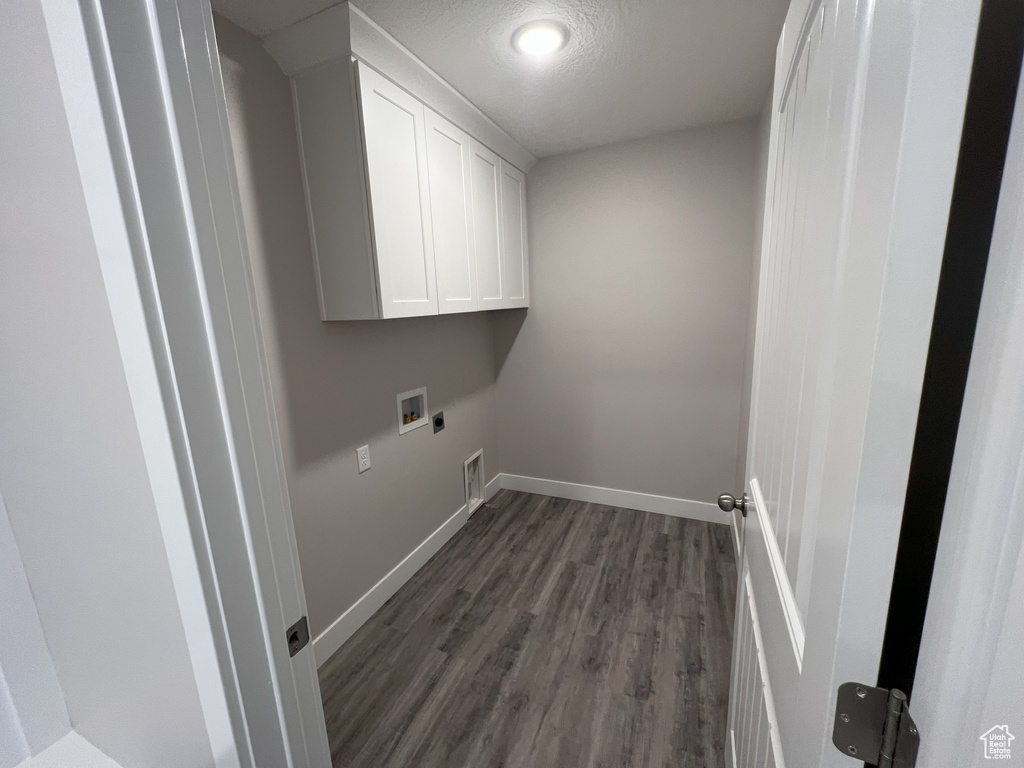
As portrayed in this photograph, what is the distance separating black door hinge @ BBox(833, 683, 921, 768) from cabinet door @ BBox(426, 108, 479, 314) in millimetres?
1743

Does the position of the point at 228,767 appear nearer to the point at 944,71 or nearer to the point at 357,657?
the point at 944,71

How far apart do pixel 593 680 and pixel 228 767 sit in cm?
134

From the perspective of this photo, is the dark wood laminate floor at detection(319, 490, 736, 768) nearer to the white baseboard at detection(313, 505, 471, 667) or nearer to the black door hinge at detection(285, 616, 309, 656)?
the white baseboard at detection(313, 505, 471, 667)

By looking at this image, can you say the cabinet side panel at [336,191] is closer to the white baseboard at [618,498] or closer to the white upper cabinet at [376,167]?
the white upper cabinet at [376,167]

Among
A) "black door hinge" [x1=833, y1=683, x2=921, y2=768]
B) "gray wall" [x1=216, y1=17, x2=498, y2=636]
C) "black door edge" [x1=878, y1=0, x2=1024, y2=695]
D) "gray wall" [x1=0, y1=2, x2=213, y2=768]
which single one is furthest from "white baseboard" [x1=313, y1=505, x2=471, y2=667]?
"black door edge" [x1=878, y1=0, x2=1024, y2=695]

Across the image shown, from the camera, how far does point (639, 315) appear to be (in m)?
2.57

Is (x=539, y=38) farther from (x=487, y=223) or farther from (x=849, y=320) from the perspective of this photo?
(x=849, y=320)

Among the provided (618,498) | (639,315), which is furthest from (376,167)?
(618,498)

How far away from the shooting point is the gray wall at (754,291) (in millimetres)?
1939

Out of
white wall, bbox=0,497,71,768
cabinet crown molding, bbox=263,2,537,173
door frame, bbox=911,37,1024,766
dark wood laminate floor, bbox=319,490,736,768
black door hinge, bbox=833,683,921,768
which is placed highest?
cabinet crown molding, bbox=263,2,537,173

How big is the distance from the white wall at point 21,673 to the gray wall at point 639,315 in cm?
248

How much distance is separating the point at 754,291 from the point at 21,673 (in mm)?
2709

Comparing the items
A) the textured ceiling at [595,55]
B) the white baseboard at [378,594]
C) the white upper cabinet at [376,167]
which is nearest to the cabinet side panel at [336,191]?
the white upper cabinet at [376,167]

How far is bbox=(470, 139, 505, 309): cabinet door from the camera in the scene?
2121 mm
